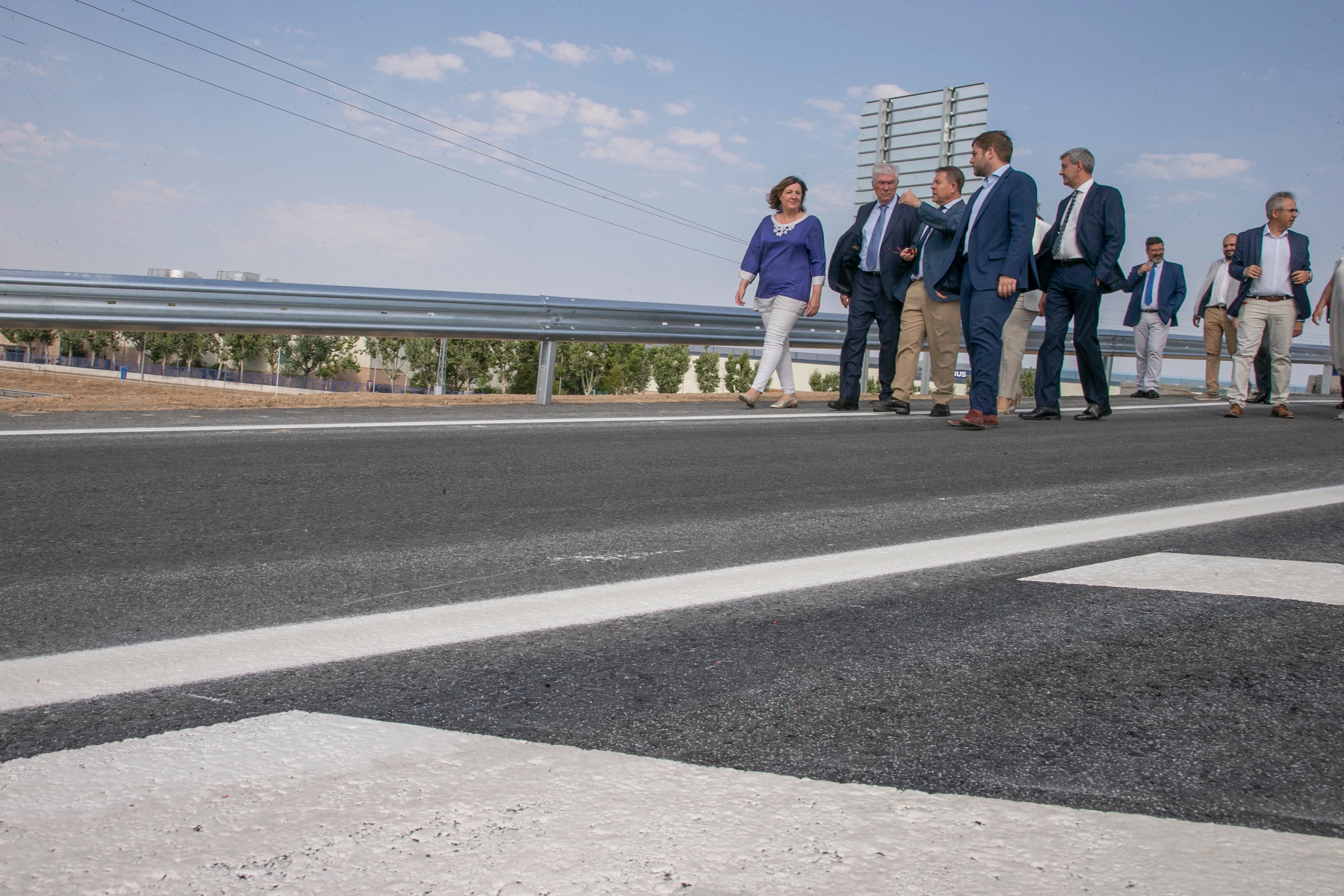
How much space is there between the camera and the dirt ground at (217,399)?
6.81 meters

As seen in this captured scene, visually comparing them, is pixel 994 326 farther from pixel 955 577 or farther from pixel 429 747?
pixel 429 747

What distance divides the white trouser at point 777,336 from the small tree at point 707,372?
9318cm

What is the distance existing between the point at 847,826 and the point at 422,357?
94350mm

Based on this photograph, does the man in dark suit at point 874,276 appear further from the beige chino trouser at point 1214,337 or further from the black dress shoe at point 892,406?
Answer: the beige chino trouser at point 1214,337

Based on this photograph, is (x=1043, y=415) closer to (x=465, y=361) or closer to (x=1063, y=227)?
(x=1063, y=227)

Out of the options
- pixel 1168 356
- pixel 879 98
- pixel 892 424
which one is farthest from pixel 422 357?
pixel 892 424

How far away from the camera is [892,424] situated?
752cm

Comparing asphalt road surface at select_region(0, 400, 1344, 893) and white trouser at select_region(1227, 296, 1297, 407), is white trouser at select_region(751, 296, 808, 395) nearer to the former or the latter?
white trouser at select_region(1227, 296, 1297, 407)

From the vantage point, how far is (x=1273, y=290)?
9641 millimetres

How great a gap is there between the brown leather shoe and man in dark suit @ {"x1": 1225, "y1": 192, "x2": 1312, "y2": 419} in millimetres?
3769

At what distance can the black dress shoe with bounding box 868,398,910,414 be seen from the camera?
890 centimetres

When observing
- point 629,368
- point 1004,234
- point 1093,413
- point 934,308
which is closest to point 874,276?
point 934,308

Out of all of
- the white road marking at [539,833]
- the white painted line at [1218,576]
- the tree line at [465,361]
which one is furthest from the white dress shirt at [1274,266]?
the tree line at [465,361]

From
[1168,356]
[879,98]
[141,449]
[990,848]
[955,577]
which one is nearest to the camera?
[990,848]
